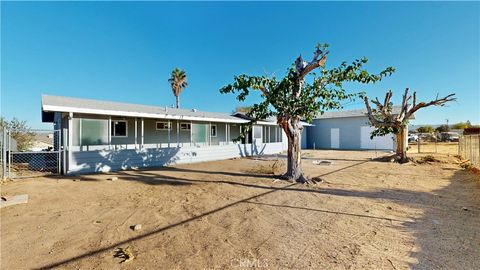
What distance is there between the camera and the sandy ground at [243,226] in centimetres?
303

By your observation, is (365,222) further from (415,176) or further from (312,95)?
(415,176)

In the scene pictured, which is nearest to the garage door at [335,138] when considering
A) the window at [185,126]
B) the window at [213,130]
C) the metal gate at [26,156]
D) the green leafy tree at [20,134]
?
the window at [213,130]

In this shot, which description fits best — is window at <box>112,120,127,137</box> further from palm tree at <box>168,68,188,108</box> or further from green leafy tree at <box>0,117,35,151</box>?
palm tree at <box>168,68,188,108</box>

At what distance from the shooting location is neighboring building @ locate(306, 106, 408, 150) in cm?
2327

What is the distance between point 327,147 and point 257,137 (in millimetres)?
11323

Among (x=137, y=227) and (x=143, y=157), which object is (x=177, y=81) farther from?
(x=137, y=227)

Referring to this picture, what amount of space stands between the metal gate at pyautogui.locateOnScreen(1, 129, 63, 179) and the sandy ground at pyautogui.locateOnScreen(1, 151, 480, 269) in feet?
4.47

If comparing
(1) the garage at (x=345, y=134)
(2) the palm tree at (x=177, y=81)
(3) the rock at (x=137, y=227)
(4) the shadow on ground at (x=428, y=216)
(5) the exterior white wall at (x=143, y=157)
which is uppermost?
(2) the palm tree at (x=177, y=81)

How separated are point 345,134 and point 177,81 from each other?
75.6 ft

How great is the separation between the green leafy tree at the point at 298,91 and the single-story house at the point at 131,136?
230 cm

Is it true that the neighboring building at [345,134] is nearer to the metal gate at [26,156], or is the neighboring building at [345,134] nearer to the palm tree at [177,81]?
the palm tree at [177,81]

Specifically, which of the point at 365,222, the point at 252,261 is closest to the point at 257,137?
the point at 365,222

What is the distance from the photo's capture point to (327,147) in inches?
1038

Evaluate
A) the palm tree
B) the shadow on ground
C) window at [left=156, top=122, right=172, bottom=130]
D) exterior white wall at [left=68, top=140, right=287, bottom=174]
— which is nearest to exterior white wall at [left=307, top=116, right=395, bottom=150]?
exterior white wall at [left=68, top=140, right=287, bottom=174]
